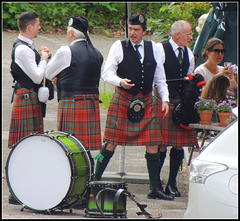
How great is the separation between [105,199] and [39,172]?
626mm

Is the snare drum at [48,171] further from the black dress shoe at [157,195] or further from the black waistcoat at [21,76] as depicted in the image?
the black dress shoe at [157,195]

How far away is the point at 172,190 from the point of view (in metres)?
7.65

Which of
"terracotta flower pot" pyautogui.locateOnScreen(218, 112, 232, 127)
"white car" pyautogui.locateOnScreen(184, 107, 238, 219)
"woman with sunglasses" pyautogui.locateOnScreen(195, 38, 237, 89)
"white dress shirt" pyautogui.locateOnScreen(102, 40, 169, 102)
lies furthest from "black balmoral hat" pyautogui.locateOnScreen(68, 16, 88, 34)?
"white car" pyautogui.locateOnScreen(184, 107, 238, 219)

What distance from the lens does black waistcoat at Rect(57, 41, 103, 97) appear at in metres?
6.85

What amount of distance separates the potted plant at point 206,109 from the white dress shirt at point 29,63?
1.55m

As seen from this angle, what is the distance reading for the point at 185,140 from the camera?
25.2 feet

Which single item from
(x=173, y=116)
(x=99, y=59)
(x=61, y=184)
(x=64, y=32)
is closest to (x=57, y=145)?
(x=61, y=184)

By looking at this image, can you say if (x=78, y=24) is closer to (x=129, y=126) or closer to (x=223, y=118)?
(x=129, y=126)

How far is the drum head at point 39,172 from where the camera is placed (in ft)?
20.2

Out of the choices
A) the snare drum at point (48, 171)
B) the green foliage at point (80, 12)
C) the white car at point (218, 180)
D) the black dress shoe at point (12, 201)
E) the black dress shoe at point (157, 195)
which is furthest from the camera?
the green foliage at point (80, 12)

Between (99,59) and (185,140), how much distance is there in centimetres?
132

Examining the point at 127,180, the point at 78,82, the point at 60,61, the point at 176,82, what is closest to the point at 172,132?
the point at 176,82

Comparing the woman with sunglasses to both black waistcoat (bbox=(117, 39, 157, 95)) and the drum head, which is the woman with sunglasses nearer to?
black waistcoat (bbox=(117, 39, 157, 95))

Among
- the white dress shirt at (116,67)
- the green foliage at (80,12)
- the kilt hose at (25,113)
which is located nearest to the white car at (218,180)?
the white dress shirt at (116,67)
